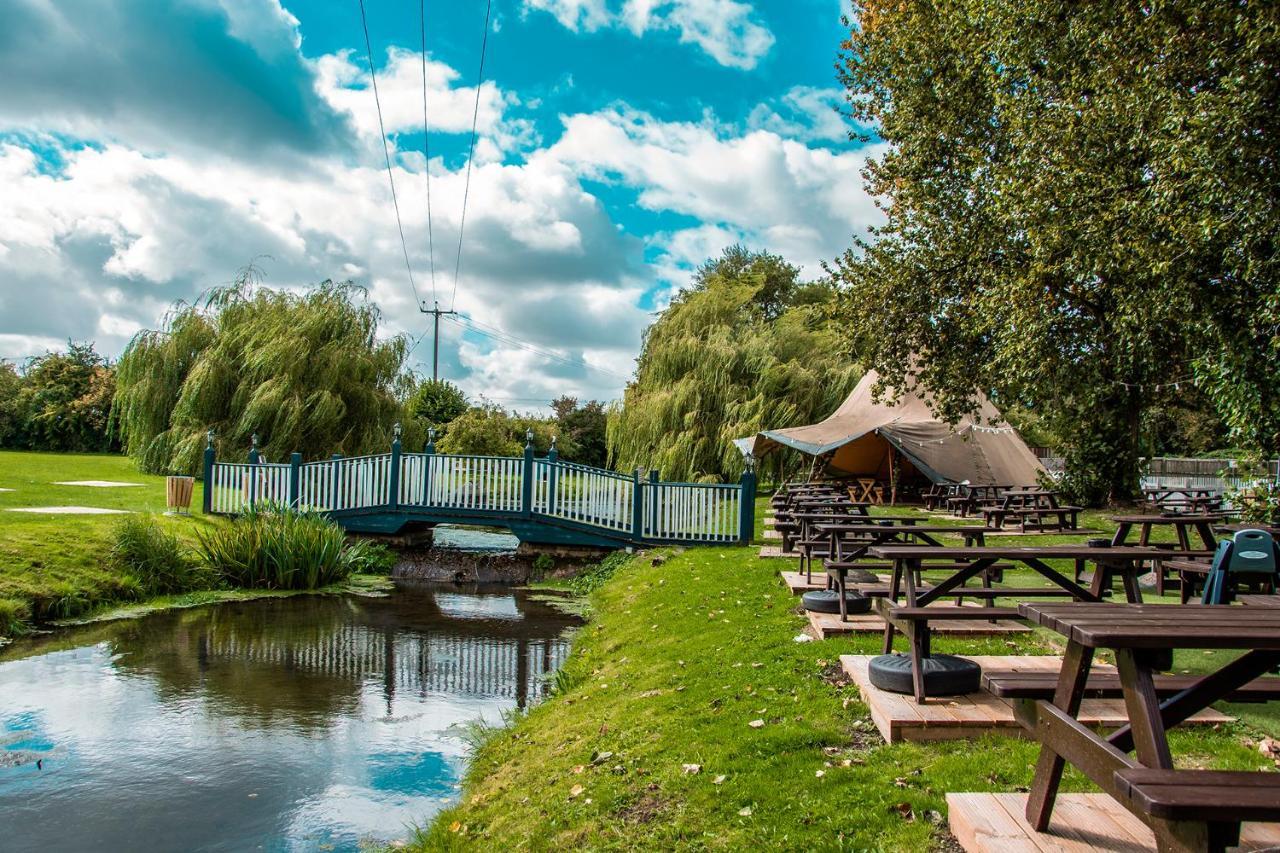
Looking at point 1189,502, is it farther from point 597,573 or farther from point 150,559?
point 150,559

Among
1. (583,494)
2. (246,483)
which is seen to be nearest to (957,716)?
Result: (583,494)

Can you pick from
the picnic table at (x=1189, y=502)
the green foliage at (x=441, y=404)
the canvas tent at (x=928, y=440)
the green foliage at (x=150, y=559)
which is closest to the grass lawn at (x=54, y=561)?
the green foliage at (x=150, y=559)

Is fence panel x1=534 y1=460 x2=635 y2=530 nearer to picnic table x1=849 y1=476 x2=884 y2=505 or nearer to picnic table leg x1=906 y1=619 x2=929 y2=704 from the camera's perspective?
picnic table x1=849 y1=476 x2=884 y2=505

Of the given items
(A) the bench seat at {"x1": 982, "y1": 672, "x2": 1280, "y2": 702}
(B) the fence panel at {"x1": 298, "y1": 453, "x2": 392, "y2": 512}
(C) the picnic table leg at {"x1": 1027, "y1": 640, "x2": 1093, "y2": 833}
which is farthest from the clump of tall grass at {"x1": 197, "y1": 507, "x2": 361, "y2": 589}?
(C) the picnic table leg at {"x1": 1027, "y1": 640, "x2": 1093, "y2": 833}

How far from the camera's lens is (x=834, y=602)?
23.3ft

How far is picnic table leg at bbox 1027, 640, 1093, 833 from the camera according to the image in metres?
2.78

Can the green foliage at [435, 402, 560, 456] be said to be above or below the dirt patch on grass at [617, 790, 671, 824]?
above

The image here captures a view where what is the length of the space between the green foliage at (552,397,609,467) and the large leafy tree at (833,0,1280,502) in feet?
81.6

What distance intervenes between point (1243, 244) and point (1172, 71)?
2470 mm

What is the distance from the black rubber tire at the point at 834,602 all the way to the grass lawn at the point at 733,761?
0.20m

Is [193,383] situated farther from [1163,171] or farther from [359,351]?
[1163,171]

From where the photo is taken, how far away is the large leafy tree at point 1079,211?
9.55 meters

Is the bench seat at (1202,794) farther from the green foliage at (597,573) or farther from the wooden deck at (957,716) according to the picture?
the green foliage at (597,573)

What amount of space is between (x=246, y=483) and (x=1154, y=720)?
16.8 m
